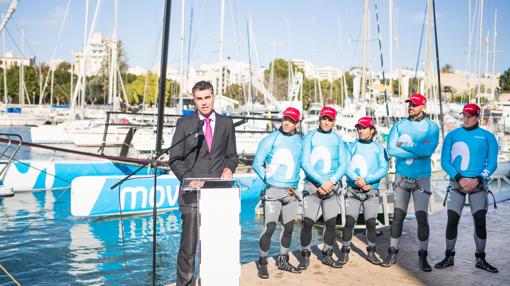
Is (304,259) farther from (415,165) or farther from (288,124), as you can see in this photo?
(415,165)

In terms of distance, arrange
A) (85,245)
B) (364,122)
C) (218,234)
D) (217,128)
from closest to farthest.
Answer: (218,234), (217,128), (364,122), (85,245)

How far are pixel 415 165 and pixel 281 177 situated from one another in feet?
5.35

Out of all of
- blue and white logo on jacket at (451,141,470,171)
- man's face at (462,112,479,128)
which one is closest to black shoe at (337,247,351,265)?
blue and white logo on jacket at (451,141,470,171)

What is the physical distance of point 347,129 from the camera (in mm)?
22859

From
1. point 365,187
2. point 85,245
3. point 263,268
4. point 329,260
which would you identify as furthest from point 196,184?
point 85,245

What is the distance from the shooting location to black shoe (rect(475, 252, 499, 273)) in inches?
228

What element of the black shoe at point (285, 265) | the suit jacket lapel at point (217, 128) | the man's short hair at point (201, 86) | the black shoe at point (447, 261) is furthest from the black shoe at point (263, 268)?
the man's short hair at point (201, 86)

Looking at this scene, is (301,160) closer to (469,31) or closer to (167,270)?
(167,270)

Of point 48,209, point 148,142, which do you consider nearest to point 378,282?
point 48,209

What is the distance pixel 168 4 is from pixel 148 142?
1309 cm

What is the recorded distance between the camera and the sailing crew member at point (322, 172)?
233 inches

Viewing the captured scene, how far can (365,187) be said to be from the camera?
6.21m

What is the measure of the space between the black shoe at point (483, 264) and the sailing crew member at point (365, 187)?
111cm

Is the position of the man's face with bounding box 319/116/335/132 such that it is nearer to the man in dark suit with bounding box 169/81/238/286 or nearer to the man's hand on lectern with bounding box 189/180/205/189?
the man in dark suit with bounding box 169/81/238/286
